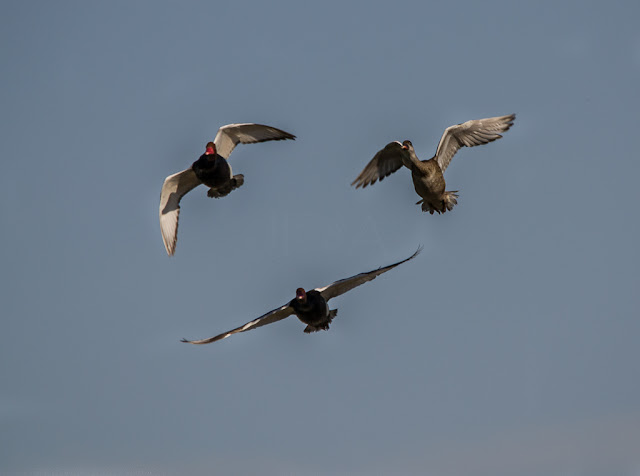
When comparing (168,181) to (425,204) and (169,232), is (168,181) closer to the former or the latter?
(169,232)

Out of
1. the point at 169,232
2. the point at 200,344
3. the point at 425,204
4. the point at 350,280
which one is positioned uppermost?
the point at 169,232

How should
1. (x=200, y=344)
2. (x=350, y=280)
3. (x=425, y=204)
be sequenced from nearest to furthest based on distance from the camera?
(x=200, y=344)
(x=350, y=280)
(x=425, y=204)

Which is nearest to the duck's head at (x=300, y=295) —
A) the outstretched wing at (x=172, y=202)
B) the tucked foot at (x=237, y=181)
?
the tucked foot at (x=237, y=181)

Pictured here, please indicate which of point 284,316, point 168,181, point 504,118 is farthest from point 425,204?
point 168,181

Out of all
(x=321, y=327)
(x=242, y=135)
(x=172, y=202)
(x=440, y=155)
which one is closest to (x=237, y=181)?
(x=242, y=135)

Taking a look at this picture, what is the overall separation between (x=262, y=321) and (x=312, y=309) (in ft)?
4.08

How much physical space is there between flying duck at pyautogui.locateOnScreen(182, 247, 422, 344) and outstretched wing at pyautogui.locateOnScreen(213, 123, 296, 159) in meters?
4.63

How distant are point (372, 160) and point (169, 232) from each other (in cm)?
567

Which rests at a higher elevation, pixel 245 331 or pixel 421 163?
pixel 421 163

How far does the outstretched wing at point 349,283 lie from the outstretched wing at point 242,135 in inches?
178

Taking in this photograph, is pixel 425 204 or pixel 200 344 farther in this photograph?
pixel 425 204

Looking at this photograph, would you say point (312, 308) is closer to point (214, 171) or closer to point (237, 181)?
point (237, 181)

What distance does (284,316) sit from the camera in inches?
962

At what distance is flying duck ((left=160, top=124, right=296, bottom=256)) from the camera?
24.6m
